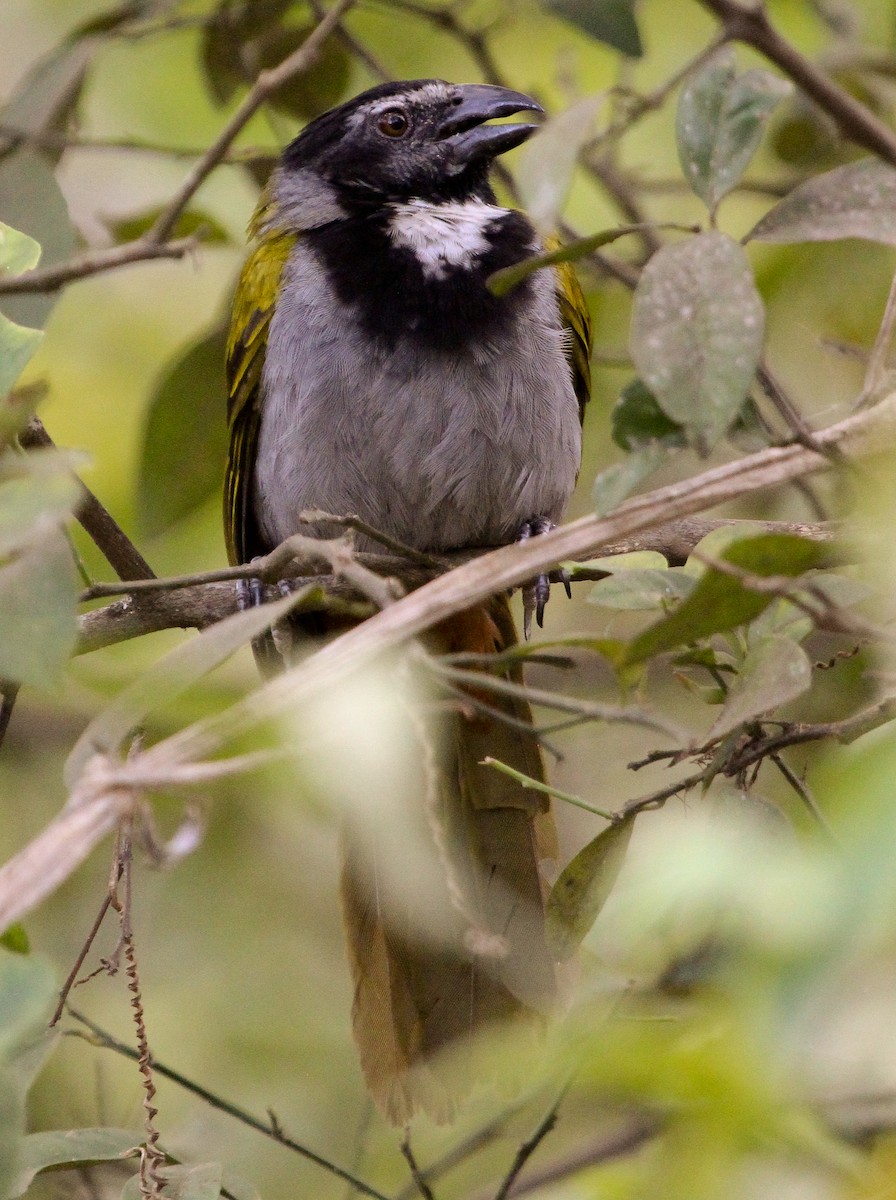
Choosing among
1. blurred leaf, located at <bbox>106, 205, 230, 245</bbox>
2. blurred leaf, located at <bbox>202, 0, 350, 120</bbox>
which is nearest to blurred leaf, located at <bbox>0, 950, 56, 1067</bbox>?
blurred leaf, located at <bbox>106, 205, 230, 245</bbox>

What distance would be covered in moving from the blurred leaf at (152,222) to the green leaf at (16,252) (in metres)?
1.32

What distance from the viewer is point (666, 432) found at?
1.32 m

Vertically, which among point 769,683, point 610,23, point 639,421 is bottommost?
point 769,683

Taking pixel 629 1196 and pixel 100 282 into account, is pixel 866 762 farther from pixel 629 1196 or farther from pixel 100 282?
pixel 100 282

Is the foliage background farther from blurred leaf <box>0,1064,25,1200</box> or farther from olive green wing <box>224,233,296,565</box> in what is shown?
blurred leaf <box>0,1064,25,1200</box>

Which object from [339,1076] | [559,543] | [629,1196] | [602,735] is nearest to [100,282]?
[602,735]

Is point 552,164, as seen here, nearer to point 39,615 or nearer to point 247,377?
point 39,615

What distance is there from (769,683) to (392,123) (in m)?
2.00

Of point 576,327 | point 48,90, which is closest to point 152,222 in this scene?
point 48,90

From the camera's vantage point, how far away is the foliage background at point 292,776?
3.02 ft

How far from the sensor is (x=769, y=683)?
1307mm

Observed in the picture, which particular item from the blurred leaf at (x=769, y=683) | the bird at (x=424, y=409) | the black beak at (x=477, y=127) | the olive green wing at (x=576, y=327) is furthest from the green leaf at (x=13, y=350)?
the black beak at (x=477, y=127)

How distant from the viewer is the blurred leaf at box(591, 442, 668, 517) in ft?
4.17

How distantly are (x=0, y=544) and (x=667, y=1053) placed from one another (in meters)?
0.57
